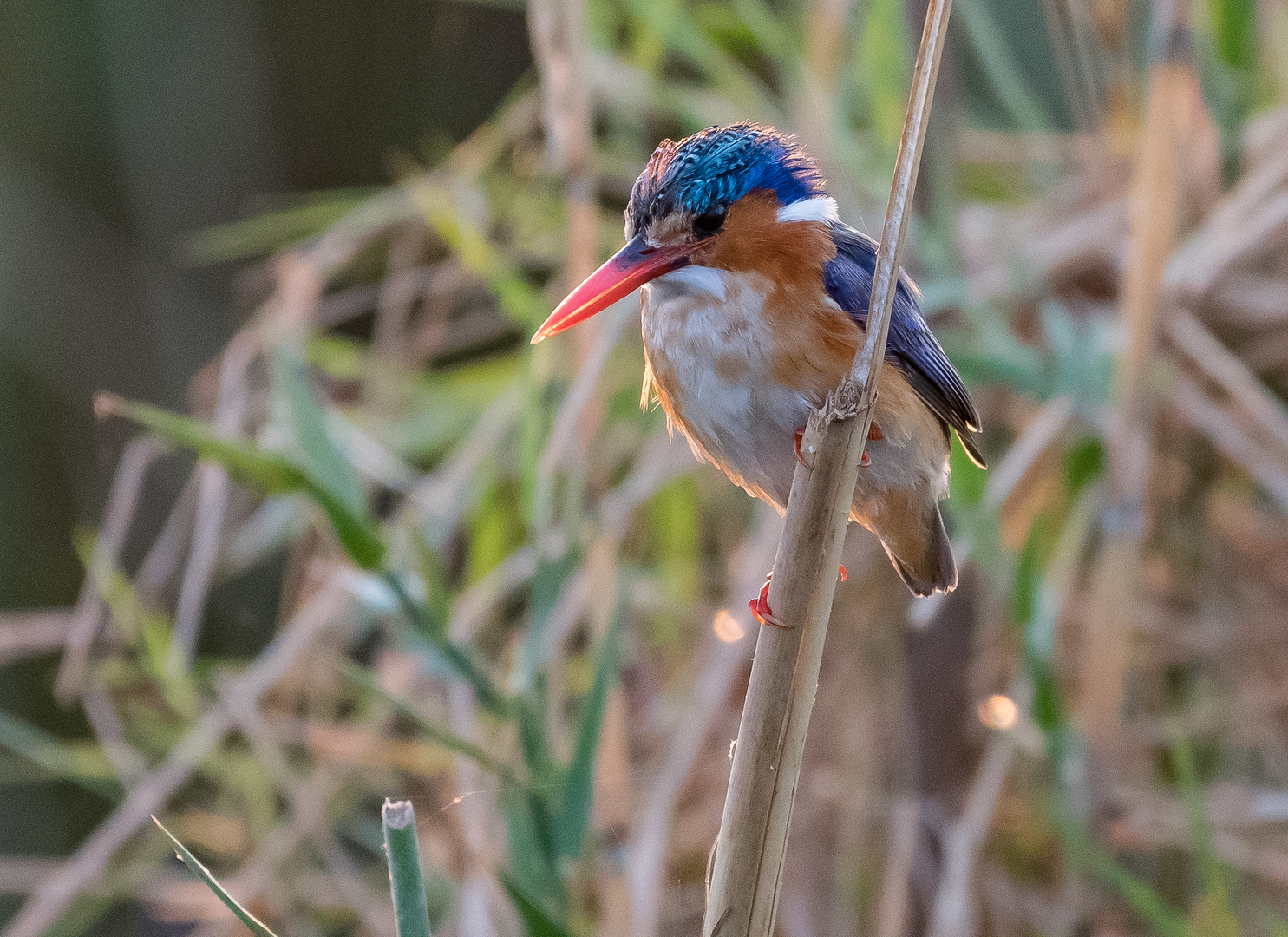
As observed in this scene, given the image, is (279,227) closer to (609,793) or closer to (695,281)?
(609,793)

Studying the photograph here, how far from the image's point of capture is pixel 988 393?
3.75ft

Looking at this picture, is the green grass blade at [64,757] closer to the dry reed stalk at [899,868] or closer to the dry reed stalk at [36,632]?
the dry reed stalk at [36,632]

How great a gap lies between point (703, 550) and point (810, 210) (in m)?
0.84

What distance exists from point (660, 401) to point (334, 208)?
2.88 feet

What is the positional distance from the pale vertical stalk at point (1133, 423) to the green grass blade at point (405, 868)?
28.7 inches

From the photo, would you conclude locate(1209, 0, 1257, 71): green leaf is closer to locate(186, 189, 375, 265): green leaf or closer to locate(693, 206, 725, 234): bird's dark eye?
locate(693, 206, 725, 234): bird's dark eye

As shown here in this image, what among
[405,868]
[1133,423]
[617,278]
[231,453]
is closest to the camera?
[405,868]

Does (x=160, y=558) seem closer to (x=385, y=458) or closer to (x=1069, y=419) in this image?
(x=385, y=458)

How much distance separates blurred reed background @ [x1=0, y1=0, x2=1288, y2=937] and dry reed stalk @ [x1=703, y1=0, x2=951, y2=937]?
0.99 ft

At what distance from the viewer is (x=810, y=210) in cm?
58

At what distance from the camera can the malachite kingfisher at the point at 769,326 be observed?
19.5 inches

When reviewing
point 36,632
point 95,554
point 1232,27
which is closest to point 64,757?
point 36,632

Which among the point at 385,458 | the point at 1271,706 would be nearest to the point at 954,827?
the point at 1271,706

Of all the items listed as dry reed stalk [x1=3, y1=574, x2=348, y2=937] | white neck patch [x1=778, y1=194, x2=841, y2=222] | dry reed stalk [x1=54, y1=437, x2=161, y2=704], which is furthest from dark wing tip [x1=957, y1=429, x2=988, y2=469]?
dry reed stalk [x1=54, y1=437, x2=161, y2=704]
